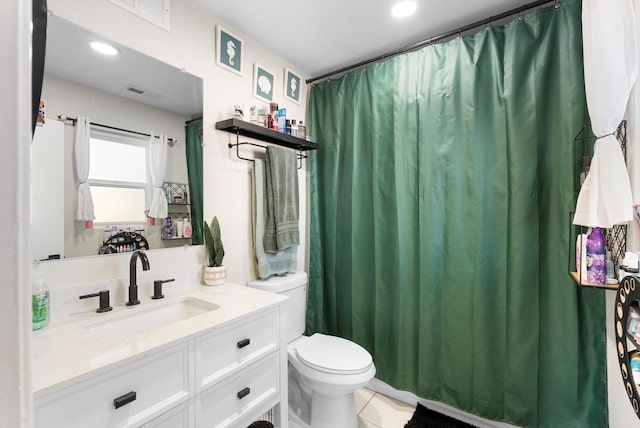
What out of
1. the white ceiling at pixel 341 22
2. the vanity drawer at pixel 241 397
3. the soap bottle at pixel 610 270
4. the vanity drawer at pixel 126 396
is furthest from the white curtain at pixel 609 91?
the vanity drawer at pixel 126 396

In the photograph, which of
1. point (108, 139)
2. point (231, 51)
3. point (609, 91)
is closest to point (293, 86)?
point (231, 51)

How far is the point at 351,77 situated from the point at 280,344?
1.86 meters

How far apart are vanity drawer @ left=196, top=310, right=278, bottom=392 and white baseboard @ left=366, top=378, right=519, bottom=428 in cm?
110

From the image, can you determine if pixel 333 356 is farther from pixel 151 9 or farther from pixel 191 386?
pixel 151 9

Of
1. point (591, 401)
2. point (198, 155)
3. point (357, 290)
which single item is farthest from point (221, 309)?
point (591, 401)

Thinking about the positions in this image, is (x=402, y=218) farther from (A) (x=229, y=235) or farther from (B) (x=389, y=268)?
(A) (x=229, y=235)

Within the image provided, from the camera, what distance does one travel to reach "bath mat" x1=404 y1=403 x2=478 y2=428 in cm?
162

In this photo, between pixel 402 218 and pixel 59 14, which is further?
pixel 402 218

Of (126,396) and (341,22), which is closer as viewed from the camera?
(126,396)

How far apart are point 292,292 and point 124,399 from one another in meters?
1.15

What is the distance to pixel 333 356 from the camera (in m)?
1.55

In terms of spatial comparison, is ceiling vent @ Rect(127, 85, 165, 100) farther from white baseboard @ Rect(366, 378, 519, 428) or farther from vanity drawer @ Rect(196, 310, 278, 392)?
white baseboard @ Rect(366, 378, 519, 428)

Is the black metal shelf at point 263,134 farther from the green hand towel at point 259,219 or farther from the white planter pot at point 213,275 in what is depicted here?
the white planter pot at point 213,275

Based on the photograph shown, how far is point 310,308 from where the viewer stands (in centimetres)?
223
